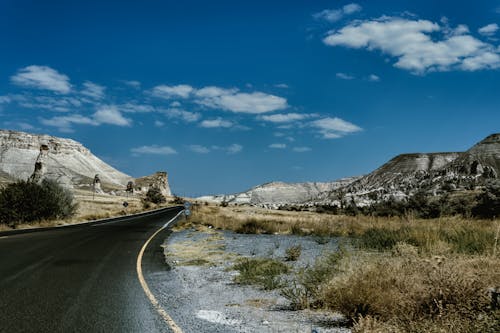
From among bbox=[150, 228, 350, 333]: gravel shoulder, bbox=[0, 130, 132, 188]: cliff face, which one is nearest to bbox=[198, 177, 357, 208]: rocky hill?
bbox=[0, 130, 132, 188]: cliff face

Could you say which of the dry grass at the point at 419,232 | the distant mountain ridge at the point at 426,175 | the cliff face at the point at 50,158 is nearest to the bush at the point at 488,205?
the dry grass at the point at 419,232

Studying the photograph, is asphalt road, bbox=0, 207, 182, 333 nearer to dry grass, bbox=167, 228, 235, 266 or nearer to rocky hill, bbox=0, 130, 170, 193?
dry grass, bbox=167, 228, 235, 266

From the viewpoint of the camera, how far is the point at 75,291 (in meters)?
8.41

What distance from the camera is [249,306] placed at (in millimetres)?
7461

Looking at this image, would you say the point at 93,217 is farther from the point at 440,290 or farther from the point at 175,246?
the point at 440,290

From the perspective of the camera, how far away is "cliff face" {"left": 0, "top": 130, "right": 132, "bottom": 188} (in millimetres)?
144062

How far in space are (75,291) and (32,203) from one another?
83.4 feet

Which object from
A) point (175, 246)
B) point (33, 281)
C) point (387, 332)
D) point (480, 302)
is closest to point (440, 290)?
point (480, 302)

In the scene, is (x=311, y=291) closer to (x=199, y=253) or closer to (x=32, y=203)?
(x=199, y=253)

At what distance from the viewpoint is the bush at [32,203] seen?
2834 centimetres

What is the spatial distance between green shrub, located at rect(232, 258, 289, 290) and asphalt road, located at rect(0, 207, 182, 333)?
2.41 meters

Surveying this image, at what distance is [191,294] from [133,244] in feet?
34.1

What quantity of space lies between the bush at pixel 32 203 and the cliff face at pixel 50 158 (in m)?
108

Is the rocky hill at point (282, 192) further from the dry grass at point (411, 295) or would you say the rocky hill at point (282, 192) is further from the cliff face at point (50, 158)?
the dry grass at point (411, 295)
